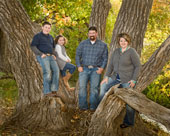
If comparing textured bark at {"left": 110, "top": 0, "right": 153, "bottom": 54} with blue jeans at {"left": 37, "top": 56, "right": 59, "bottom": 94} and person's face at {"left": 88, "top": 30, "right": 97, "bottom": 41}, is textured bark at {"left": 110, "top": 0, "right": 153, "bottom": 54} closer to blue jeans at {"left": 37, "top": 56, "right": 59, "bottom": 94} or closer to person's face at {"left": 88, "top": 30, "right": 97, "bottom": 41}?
person's face at {"left": 88, "top": 30, "right": 97, "bottom": 41}

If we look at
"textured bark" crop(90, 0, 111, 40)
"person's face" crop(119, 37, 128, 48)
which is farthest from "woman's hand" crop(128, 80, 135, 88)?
"textured bark" crop(90, 0, 111, 40)

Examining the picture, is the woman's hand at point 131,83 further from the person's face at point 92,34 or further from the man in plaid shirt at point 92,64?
the person's face at point 92,34

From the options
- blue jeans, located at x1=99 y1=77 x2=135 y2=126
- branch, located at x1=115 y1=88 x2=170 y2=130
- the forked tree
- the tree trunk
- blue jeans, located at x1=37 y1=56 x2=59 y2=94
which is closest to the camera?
branch, located at x1=115 y1=88 x2=170 y2=130

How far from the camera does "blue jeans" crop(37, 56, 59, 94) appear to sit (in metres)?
4.90

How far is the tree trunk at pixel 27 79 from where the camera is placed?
514 cm

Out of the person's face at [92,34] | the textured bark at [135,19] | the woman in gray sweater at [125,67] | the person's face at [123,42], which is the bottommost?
the woman in gray sweater at [125,67]

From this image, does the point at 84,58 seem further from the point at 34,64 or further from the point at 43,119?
the point at 43,119

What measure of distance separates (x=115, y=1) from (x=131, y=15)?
8.86 meters

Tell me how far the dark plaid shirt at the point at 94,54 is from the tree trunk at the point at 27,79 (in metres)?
0.95

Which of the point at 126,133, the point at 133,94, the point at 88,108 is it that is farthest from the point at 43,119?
the point at 133,94

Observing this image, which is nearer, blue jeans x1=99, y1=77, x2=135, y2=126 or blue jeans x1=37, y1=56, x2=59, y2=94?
blue jeans x1=99, y1=77, x2=135, y2=126

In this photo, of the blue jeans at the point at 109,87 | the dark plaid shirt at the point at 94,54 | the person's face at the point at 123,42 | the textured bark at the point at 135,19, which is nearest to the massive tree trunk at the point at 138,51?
the textured bark at the point at 135,19

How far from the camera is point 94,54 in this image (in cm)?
518

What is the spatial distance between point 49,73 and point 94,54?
43.5 inches
